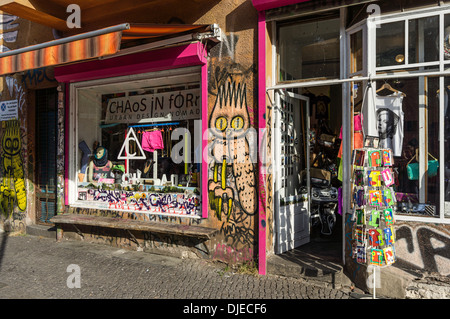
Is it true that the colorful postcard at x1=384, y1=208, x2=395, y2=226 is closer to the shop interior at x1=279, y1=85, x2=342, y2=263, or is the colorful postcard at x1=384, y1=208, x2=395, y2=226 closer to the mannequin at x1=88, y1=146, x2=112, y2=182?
the shop interior at x1=279, y1=85, x2=342, y2=263

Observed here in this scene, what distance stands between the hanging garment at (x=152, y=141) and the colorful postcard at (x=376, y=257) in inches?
166

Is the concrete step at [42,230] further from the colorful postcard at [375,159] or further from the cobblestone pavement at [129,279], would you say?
the colorful postcard at [375,159]

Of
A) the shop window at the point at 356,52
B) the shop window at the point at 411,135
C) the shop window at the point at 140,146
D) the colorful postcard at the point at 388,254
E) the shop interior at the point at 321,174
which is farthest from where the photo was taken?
the shop window at the point at 140,146

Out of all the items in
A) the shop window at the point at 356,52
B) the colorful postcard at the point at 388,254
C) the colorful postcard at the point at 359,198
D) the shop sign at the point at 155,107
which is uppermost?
the shop window at the point at 356,52

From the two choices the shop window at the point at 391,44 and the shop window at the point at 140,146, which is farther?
the shop window at the point at 140,146

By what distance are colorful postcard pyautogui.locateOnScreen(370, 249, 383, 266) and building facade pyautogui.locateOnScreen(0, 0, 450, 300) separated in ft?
1.43

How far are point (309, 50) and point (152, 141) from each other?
341 centimetres

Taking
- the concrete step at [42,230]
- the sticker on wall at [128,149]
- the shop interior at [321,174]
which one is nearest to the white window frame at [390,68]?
the shop interior at [321,174]

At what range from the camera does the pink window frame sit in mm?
5227

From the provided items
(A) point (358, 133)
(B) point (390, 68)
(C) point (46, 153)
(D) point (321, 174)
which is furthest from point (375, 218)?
(C) point (46, 153)

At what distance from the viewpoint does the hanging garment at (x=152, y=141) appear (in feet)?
20.9

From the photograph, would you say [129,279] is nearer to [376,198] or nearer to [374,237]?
[374,237]

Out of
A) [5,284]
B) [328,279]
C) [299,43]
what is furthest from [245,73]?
[5,284]

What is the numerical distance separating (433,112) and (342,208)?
5.61 ft
